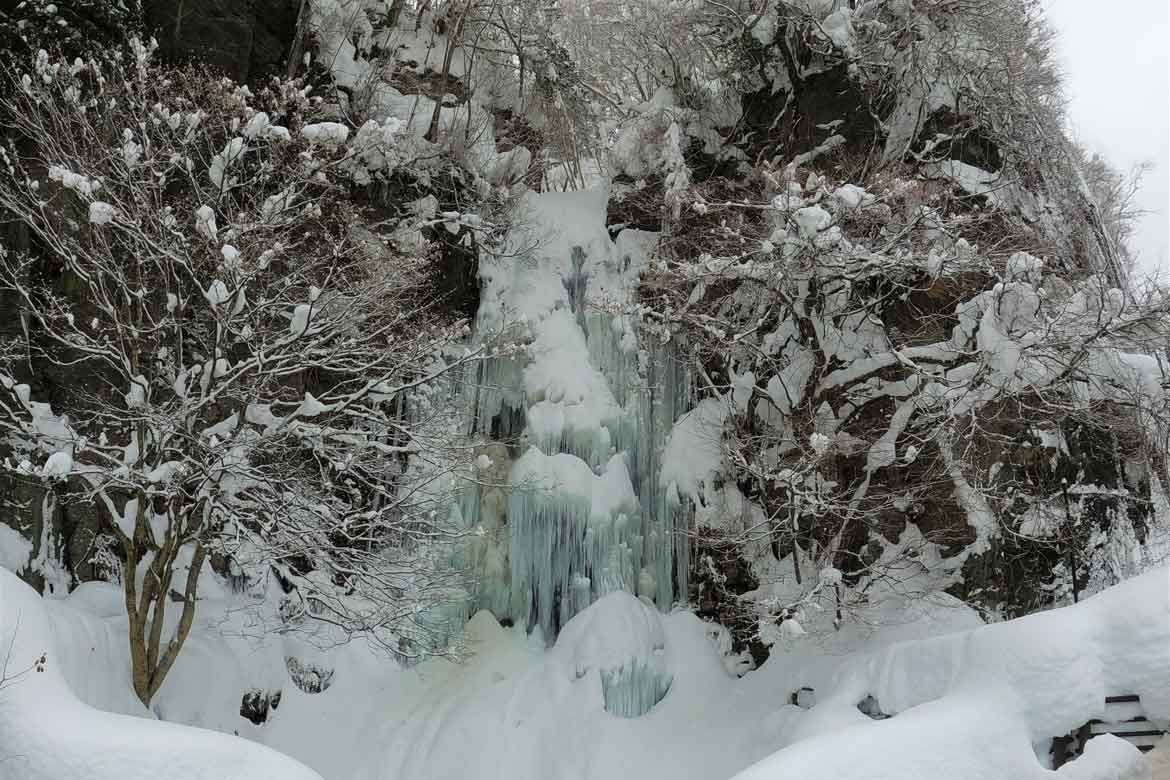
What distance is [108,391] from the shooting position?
328 inches

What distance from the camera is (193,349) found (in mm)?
8484

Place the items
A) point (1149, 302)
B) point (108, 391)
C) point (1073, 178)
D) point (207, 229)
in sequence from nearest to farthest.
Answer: point (207, 229)
point (1149, 302)
point (108, 391)
point (1073, 178)

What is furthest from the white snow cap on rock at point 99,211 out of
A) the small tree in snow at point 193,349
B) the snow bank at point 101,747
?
the snow bank at point 101,747

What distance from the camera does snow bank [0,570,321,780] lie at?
4.58 meters

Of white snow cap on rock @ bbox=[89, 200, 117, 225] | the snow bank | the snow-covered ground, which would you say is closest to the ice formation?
the snow-covered ground

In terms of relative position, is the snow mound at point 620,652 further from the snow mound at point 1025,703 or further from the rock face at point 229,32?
the rock face at point 229,32

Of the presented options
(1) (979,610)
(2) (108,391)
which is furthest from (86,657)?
(1) (979,610)

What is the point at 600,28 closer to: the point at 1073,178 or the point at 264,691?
the point at 1073,178

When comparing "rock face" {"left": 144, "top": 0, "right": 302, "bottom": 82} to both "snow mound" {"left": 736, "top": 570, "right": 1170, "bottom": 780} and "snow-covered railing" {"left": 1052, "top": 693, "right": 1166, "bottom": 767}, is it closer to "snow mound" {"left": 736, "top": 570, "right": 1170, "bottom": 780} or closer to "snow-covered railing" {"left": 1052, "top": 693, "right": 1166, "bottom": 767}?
"snow mound" {"left": 736, "top": 570, "right": 1170, "bottom": 780}

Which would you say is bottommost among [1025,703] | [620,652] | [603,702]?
[603,702]

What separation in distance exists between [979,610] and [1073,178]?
6.15 meters

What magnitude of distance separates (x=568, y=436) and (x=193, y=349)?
4.40 meters

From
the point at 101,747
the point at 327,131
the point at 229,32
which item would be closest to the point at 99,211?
the point at 327,131

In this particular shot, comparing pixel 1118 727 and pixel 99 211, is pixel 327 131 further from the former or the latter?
pixel 1118 727
